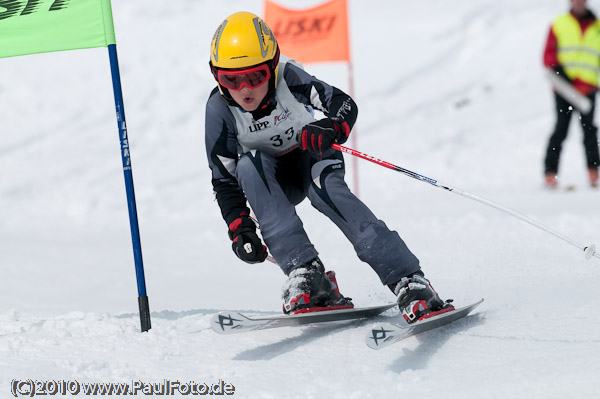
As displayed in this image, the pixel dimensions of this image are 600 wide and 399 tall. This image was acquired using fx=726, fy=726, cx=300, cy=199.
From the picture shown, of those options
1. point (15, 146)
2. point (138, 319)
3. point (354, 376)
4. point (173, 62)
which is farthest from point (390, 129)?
point (354, 376)

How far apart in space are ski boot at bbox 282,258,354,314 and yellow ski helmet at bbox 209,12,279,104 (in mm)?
956

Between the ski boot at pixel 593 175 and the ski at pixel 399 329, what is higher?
the ski boot at pixel 593 175

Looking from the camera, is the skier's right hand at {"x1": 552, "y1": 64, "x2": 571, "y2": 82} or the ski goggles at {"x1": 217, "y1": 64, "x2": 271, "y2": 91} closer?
the ski goggles at {"x1": 217, "y1": 64, "x2": 271, "y2": 91}

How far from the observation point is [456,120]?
40.9 feet

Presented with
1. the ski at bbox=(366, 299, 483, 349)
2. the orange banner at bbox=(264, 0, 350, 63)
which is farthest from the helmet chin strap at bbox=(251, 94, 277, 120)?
the orange banner at bbox=(264, 0, 350, 63)

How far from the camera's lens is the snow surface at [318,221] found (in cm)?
294

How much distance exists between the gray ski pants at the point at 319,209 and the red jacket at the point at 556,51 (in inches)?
246

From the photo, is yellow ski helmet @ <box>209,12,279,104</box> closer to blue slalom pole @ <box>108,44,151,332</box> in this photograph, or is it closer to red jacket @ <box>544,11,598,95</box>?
blue slalom pole @ <box>108,44,151,332</box>

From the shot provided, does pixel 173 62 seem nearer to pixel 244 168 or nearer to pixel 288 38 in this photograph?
pixel 288 38

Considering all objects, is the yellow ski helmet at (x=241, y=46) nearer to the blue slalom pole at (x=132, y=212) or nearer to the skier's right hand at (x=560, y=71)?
the blue slalom pole at (x=132, y=212)

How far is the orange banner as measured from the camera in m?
9.20

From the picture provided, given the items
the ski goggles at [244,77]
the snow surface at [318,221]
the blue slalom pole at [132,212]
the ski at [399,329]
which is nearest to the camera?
the ski at [399,329]

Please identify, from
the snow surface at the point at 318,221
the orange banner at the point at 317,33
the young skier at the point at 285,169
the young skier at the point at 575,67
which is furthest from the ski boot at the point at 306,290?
the young skier at the point at 575,67

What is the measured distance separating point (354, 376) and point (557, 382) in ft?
2.45
